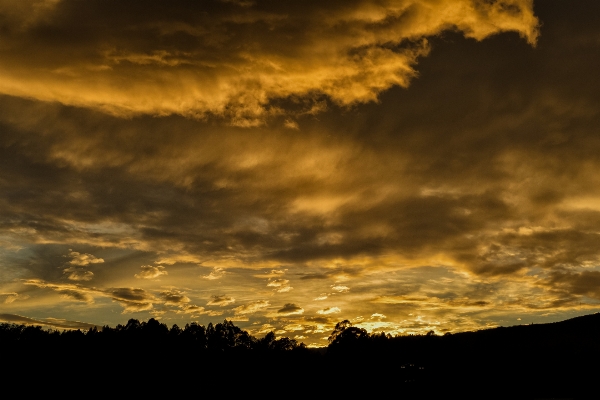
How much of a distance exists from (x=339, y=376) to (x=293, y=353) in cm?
2823

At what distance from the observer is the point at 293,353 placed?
199 metres

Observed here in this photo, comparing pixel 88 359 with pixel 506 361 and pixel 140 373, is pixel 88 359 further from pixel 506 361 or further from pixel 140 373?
pixel 506 361

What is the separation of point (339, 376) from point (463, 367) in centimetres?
4243

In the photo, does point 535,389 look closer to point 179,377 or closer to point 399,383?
point 399,383

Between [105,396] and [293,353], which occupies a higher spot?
[293,353]

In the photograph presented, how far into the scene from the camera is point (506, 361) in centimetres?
18638

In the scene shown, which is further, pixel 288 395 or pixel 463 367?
pixel 463 367

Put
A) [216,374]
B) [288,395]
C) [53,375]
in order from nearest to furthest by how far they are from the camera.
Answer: [288,395], [53,375], [216,374]

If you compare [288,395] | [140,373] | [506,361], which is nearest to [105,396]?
[140,373]

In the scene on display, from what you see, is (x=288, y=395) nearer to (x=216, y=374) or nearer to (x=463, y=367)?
(x=216, y=374)

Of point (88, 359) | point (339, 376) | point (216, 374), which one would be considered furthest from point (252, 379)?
point (88, 359)

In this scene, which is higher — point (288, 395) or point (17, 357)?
point (17, 357)

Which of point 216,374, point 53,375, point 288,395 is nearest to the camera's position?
point 288,395

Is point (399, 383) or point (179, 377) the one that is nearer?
point (399, 383)
